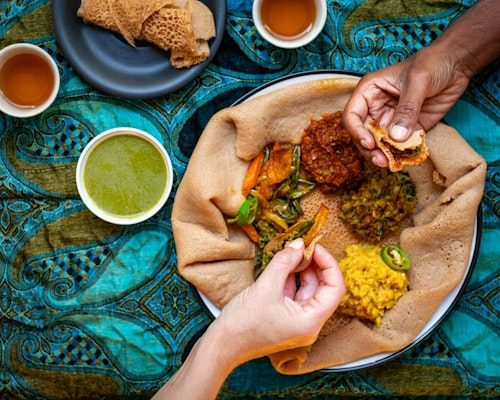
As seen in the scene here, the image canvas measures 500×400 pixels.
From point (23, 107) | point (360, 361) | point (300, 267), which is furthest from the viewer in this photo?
point (23, 107)

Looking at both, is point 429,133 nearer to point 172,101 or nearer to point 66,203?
point 172,101

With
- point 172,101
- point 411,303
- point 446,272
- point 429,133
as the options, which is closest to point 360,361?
point 411,303

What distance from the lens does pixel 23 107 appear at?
3.01m

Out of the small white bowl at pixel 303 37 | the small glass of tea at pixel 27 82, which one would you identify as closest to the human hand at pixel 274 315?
the small white bowl at pixel 303 37

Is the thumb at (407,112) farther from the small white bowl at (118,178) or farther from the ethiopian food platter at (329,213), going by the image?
the small white bowl at (118,178)

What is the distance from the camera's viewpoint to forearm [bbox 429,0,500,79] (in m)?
Answer: 2.70

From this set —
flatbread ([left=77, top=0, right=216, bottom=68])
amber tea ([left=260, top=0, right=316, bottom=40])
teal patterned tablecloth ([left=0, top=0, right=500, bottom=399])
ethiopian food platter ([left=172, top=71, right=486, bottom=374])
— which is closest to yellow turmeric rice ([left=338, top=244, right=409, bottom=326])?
ethiopian food platter ([left=172, top=71, right=486, bottom=374])

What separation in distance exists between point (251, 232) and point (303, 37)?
3.14 ft

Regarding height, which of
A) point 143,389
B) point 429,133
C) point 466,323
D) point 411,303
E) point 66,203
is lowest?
point 143,389

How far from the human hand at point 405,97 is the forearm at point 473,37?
0.03 m

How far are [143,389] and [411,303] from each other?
1.44 meters

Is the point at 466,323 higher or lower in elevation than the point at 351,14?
lower

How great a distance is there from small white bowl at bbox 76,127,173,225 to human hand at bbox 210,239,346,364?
0.79 m

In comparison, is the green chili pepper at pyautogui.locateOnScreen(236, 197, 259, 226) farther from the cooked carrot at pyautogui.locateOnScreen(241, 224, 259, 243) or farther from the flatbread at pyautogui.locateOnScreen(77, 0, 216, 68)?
the flatbread at pyautogui.locateOnScreen(77, 0, 216, 68)
